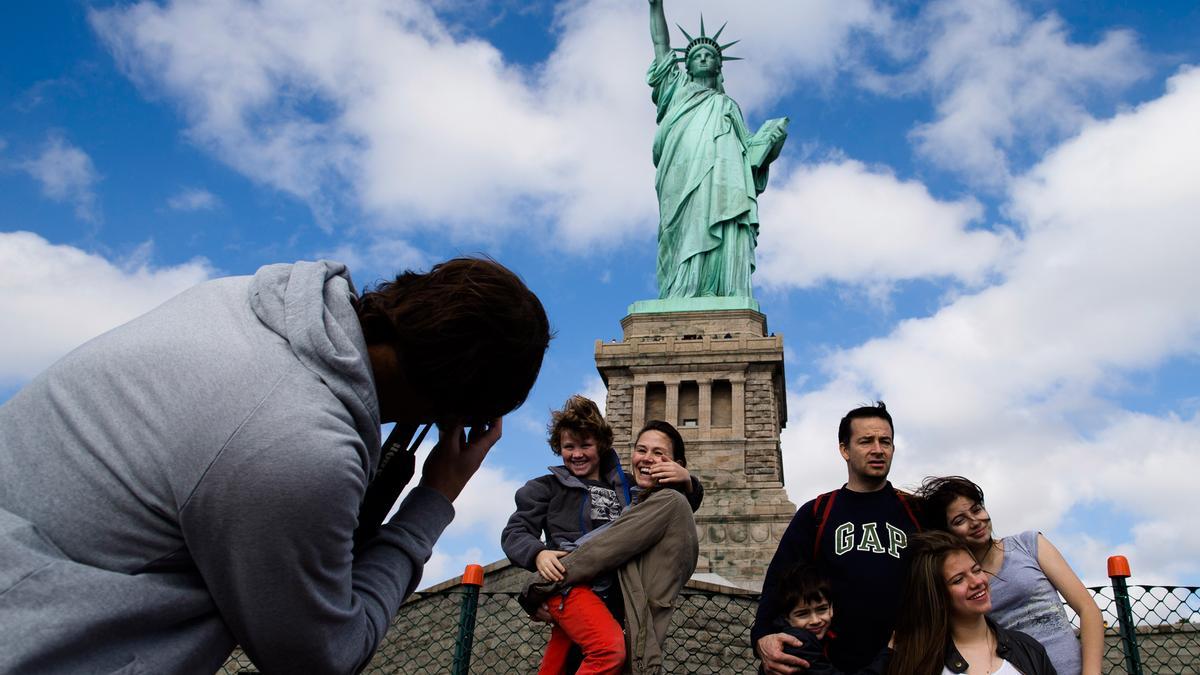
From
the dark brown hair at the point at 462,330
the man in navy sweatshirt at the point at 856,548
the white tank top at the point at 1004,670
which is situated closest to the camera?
the dark brown hair at the point at 462,330

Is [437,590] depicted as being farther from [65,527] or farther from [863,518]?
[65,527]

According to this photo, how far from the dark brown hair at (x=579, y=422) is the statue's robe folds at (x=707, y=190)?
16424 mm

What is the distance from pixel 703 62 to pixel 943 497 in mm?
21436

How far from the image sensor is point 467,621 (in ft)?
17.6

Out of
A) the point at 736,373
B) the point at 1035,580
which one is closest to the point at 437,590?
the point at 1035,580

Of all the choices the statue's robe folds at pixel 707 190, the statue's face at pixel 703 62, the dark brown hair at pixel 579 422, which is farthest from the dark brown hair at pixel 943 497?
the statue's face at pixel 703 62

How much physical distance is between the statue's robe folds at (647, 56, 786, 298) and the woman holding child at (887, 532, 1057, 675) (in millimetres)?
17592

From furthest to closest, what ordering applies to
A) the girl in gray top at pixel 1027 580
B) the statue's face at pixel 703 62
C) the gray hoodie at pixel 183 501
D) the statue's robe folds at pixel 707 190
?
the statue's face at pixel 703 62
the statue's robe folds at pixel 707 190
the girl in gray top at pixel 1027 580
the gray hoodie at pixel 183 501

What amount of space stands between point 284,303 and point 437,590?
22.2ft

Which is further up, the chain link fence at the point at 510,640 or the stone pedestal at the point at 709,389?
the stone pedestal at the point at 709,389

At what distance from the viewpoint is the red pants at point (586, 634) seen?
4.11 metres

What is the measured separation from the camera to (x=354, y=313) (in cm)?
170

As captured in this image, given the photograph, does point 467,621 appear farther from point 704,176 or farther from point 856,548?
point 704,176

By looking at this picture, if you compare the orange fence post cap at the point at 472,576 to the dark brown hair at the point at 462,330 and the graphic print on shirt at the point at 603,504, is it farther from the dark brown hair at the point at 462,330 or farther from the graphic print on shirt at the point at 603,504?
the dark brown hair at the point at 462,330
